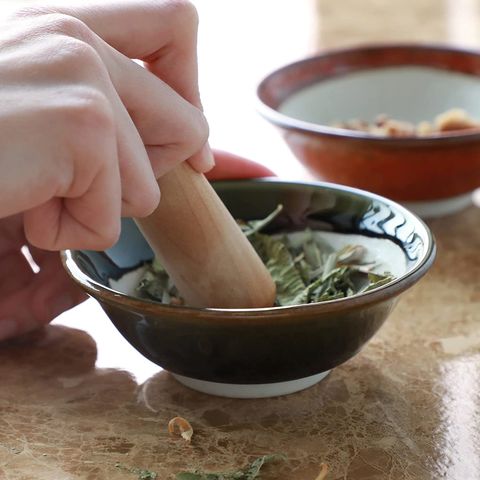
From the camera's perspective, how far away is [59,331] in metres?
1.07

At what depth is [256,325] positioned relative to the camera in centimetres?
82

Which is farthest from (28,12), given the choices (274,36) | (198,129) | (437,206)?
(274,36)

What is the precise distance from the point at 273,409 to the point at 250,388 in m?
0.03

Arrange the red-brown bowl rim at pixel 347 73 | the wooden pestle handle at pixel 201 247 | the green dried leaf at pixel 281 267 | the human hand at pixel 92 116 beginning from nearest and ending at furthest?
1. the human hand at pixel 92 116
2. the wooden pestle handle at pixel 201 247
3. the green dried leaf at pixel 281 267
4. the red-brown bowl rim at pixel 347 73

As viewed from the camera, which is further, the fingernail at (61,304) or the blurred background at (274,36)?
the blurred background at (274,36)

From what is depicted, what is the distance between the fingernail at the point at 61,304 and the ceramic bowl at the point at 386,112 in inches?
15.1

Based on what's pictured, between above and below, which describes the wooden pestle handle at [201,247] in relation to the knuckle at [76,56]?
below

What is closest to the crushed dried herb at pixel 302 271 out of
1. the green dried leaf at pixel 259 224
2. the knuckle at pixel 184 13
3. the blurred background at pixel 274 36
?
the green dried leaf at pixel 259 224

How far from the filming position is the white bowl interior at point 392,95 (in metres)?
1.56

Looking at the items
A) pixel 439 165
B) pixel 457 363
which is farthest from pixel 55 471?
pixel 439 165

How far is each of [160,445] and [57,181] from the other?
0.26m

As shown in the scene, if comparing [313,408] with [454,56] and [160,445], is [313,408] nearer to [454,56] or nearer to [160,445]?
[160,445]

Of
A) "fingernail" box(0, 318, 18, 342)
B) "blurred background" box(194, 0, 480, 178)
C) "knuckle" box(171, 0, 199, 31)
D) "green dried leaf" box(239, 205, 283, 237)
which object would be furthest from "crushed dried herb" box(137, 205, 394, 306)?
"blurred background" box(194, 0, 480, 178)

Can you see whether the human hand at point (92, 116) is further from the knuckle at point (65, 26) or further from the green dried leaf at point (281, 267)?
the green dried leaf at point (281, 267)
